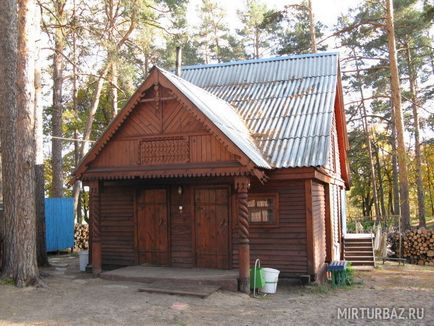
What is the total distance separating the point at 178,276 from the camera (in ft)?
34.7

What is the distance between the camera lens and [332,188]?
1488 cm

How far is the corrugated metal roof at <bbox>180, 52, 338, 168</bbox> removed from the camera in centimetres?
1139

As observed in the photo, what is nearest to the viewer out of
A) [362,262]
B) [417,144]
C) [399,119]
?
[362,262]

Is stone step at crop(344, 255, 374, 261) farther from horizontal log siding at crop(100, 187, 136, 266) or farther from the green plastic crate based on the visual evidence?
horizontal log siding at crop(100, 187, 136, 266)

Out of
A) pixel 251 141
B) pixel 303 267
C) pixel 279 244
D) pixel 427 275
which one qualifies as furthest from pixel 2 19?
pixel 427 275

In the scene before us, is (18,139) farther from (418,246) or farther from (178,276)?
(418,246)

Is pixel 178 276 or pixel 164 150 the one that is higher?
pixel 164 150

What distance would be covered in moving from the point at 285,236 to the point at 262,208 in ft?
2.78

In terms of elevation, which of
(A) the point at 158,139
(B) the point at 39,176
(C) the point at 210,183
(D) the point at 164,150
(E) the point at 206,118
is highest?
(E) the point at 206,118

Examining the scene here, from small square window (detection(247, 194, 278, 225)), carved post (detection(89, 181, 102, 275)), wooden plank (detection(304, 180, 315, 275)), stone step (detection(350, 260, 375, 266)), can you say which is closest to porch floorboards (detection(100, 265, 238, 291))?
carved post (detection(89, 181, 102, 275))

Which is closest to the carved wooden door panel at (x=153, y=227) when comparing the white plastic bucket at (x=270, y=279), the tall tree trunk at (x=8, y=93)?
the white plastic bucket at (x=270, y=279)

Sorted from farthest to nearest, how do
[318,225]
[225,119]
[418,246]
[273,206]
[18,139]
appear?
[418,246], [318,225], [225,119], [273,206], [18,139]

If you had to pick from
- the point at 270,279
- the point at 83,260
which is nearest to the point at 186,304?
the point at 270,279

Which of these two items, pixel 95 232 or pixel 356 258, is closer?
pixel 95 232
